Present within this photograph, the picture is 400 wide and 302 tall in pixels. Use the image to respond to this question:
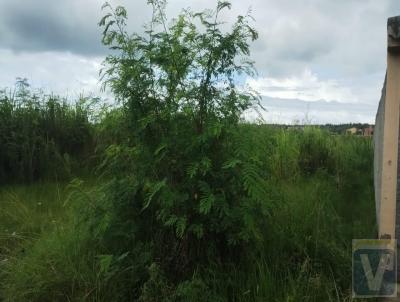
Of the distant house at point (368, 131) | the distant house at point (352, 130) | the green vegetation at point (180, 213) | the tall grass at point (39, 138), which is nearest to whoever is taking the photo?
the green vegetation at point (180, 213)

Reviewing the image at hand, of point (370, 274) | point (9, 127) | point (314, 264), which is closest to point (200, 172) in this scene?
point (314, 264)

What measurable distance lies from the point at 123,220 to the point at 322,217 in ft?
7.23

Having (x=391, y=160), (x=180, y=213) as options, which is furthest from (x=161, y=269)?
(x=391, y=160)

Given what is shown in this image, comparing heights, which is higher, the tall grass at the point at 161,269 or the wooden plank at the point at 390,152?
the wooden plank at the point at 390,152

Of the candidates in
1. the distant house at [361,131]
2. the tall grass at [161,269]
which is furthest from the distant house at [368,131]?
the tall grass at [161,269]

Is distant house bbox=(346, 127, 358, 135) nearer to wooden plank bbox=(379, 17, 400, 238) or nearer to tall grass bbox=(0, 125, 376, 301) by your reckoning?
tall grass bbox=(0, 125, 376, 301)

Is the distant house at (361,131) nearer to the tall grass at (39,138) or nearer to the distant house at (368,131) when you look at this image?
the distant house at (368,131)

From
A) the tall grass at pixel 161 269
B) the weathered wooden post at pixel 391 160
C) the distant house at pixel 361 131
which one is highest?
the distant house at pixel 361 131

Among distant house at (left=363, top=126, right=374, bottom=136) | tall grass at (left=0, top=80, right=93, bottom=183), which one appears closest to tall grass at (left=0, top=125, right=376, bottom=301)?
tall grass at (left=0, top=80, right=93, bottom=183)

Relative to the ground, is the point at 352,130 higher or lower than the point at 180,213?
higher

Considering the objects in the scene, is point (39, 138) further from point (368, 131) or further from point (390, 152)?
point (368, 131)

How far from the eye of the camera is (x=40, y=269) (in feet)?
13.9

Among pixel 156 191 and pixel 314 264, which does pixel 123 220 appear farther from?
pixel 314 264

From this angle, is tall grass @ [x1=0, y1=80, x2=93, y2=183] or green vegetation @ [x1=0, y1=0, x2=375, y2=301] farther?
tall grass @ [x1=0, y1=80, x2=93, y2=183]
